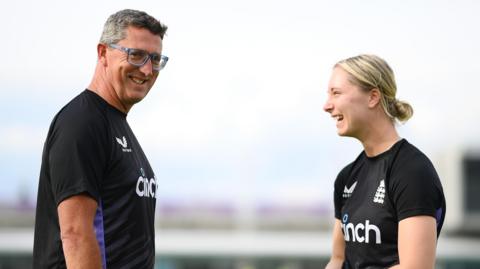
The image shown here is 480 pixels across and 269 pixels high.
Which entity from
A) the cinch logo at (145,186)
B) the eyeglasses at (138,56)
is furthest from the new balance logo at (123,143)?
the eyeglasses at (138,56)

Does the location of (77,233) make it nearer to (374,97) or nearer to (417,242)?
(417,242)

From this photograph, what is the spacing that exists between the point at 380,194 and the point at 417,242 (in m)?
0.36

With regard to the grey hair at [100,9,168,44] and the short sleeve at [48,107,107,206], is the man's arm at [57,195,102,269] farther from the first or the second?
the grey hair at [100,9,168,44]

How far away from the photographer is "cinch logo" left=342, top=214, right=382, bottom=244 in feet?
14.5

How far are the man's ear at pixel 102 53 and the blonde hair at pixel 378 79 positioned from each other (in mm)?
1276

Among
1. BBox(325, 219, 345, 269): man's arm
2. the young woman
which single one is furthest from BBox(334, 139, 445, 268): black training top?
BBox(325, 219, 345, 269): man's arm

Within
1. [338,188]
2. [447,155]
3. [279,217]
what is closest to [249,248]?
[279,217]

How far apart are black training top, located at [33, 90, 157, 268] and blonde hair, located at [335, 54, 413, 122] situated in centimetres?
124

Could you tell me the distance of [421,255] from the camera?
13.7 feet

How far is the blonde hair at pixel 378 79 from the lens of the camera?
15.0 ft

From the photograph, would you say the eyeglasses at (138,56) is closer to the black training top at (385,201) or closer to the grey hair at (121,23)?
the grey hair at (121,23)

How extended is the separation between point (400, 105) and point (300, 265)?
37311 mm

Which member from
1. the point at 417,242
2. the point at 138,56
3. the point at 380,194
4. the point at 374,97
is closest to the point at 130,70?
the point at 138,56

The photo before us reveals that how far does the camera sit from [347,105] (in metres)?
4.61
